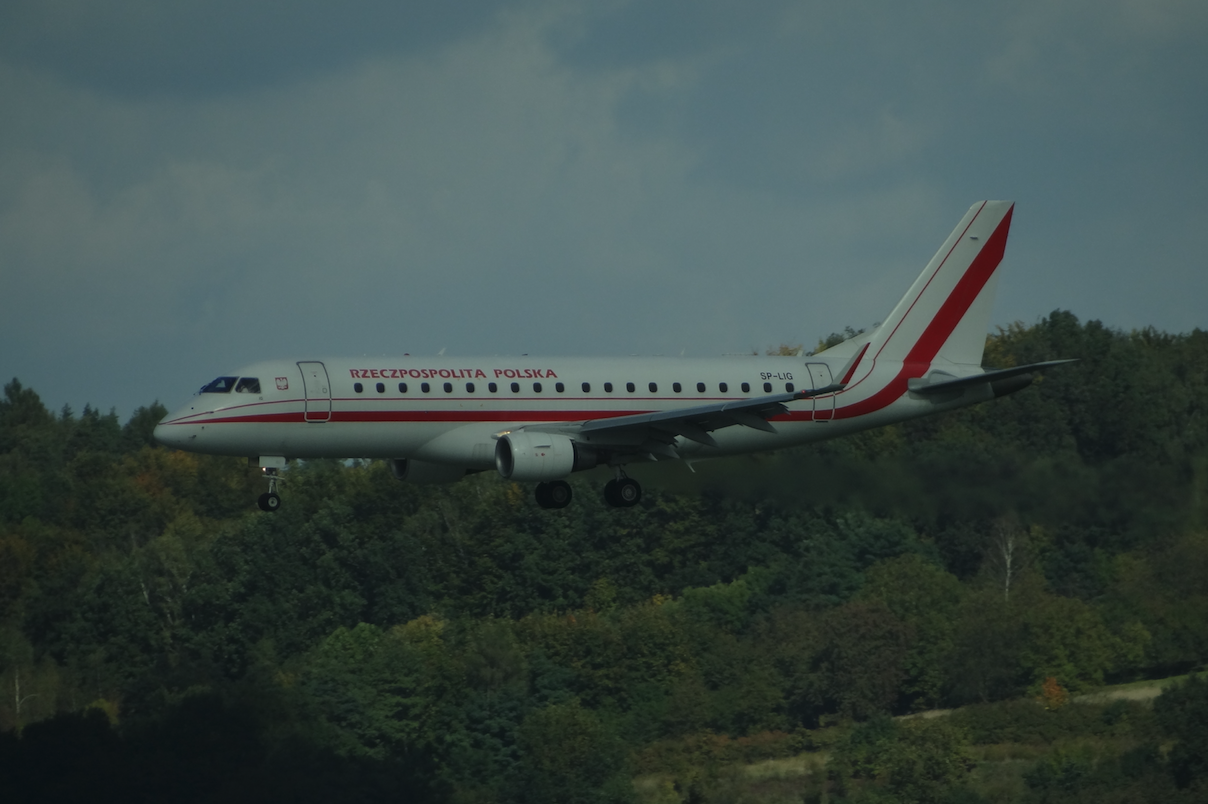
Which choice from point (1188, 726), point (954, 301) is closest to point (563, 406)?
point (954, 301)

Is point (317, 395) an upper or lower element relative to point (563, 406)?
upper

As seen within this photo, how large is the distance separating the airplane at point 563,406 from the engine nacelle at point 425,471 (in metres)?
0.05

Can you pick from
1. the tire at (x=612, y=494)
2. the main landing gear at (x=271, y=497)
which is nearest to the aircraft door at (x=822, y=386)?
the tire at (x=612, y=494)

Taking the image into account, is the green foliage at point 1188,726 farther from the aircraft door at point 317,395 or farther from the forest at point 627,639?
the aircraft door at point 317,395

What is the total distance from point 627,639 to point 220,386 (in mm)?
75016

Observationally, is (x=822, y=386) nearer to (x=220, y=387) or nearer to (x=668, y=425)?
(x=668, y=425)

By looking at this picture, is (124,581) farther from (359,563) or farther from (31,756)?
(31,756)

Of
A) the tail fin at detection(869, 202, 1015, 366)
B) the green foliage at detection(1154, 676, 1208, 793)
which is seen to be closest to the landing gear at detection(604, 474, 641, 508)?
the tail fin at detection(869, 202, 1015, 366)

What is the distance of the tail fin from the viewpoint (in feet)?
187

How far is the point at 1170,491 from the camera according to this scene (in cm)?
6469

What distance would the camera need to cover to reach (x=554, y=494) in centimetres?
5256

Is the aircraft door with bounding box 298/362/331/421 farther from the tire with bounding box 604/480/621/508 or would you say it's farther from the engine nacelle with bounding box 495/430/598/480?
the tire with bounding box 604/480/621/508

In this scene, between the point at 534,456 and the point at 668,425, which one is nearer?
the point at 534,456

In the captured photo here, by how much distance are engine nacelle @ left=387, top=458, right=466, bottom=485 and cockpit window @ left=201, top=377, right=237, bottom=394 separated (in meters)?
5.40
